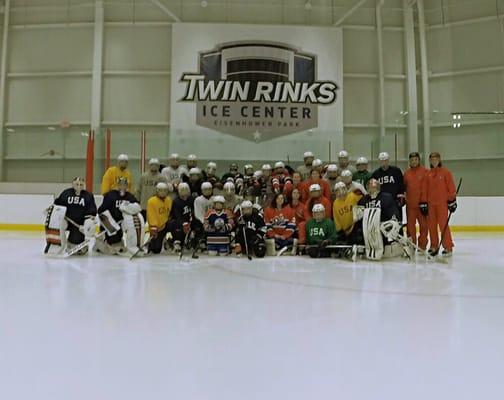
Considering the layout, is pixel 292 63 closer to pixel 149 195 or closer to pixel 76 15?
pixel 76 15

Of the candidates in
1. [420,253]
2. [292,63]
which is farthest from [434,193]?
[292,63]

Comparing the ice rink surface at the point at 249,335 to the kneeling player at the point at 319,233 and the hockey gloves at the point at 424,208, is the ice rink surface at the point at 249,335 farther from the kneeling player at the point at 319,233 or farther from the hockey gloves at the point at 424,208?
the hockey gloves at the point at 424,208

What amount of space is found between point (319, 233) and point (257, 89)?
7.85 m

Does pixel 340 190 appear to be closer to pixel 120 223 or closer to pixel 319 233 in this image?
pixel 319 233

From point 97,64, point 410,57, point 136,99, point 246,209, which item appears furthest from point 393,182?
point 97,64

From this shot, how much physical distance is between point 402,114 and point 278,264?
9004 millimetres

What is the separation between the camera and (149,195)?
6.51 m

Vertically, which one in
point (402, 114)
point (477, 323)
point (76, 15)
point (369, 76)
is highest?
point (76, 15)

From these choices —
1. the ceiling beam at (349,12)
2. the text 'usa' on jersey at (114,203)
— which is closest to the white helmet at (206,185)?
the text 'usa' on jersey at (114,203)

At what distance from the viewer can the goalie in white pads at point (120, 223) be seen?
5559 millimetres

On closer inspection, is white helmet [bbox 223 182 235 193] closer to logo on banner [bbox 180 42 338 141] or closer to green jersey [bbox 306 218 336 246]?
green jersey [bbox 306 218 336 246]

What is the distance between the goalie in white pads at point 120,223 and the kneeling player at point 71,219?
18 cm

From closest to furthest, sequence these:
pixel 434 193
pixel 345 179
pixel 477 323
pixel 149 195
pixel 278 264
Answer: pixel 477 323
pixel 278 264
pixel 434 193
pixel 345 179
pixel 149 195

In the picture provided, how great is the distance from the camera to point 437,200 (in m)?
5.43
